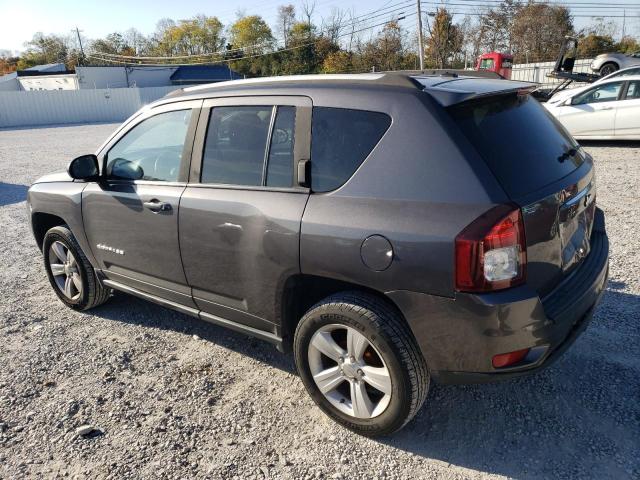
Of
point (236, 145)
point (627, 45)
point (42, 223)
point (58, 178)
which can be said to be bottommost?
point (42, 223)

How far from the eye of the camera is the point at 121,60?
253 ft

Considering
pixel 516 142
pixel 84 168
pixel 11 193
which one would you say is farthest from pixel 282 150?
pixel 11 193

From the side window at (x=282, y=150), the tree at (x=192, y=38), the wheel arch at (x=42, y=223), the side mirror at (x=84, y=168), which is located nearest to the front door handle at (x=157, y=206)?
the side mirror at (x=84, y=168)

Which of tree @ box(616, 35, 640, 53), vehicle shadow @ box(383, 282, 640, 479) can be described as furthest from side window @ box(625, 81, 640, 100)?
tree @ box(616, 35, 640, 53)

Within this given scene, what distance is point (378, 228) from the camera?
2.36 meters

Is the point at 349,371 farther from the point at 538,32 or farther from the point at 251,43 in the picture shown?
the point at 251,43

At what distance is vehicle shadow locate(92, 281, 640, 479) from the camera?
2.48 meters

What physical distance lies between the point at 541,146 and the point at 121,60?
3367 inches

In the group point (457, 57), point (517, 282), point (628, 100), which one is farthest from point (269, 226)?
point (457, 57)

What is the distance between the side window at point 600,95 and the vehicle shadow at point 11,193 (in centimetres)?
1175

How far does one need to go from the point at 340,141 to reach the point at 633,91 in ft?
33.5

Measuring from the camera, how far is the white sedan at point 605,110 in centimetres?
1023

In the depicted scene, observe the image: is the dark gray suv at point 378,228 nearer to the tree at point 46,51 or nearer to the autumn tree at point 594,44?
the autumn tree at point 594,44

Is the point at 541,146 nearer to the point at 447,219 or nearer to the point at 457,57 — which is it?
the point at 447,219
